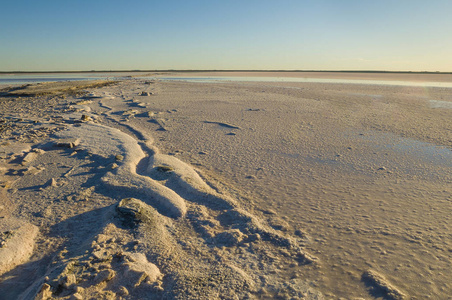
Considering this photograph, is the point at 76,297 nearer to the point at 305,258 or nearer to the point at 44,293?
the point at 44,293

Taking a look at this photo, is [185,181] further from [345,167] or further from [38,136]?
[38,136]

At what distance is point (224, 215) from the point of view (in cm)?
246

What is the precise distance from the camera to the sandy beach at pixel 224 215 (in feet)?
5.51

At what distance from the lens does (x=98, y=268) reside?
5.61 ft

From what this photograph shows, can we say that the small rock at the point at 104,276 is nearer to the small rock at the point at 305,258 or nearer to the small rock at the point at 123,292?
the small rock at the point at 123,292

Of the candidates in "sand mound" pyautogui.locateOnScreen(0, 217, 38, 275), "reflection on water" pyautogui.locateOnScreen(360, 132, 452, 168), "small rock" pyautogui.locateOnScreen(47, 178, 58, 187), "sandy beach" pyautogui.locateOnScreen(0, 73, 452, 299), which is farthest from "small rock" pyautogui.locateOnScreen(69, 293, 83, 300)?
"reflection on water" pyautogui.locateOnScreen(360, 132, 452, 168)

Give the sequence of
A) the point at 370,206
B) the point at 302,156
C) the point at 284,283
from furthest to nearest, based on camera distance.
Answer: the point at 302,156 → the point at 370,206 → the point at 284,283

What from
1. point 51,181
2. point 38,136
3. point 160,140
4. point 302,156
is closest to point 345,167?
point 302,156

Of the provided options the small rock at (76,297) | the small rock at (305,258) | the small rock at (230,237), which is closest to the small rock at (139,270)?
the small rock at (76,297)

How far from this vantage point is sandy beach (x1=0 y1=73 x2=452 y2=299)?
1.68 meters

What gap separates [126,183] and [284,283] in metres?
1.92

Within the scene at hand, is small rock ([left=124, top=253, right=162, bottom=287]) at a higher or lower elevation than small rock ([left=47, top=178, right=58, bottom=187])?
lower

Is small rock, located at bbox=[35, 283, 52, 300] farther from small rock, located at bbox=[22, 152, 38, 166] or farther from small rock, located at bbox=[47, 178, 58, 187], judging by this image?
small rock, located at bbox=[22, 152, 38, 166]

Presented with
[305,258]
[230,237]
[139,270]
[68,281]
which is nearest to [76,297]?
[68,281]
